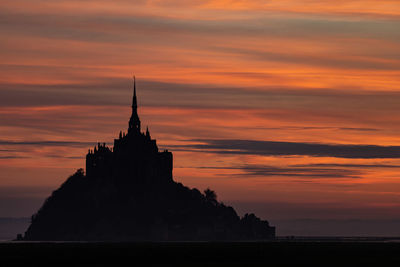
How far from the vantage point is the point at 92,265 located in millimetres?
116875

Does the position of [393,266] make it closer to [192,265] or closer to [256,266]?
[256,266]

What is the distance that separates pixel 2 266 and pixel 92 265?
38.6ft

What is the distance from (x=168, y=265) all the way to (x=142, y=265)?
3.97 meters

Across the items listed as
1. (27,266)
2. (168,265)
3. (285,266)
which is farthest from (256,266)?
(27,266)

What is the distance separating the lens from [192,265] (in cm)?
11938

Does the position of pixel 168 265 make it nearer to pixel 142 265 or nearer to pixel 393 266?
pixel 142 265

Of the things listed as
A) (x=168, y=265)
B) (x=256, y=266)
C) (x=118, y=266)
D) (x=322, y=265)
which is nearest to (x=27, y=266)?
(x=118, y=266)

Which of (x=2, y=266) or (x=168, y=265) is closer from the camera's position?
(x=2, y=266)

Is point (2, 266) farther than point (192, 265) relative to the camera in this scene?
No

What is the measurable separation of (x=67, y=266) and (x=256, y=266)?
24136 millimetres

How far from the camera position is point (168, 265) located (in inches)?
4685

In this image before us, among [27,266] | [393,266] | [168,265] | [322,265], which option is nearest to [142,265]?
[168,265]

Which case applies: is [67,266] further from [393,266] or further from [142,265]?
[393,266]

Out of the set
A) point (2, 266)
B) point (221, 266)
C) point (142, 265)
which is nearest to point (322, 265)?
point (221, 266)
